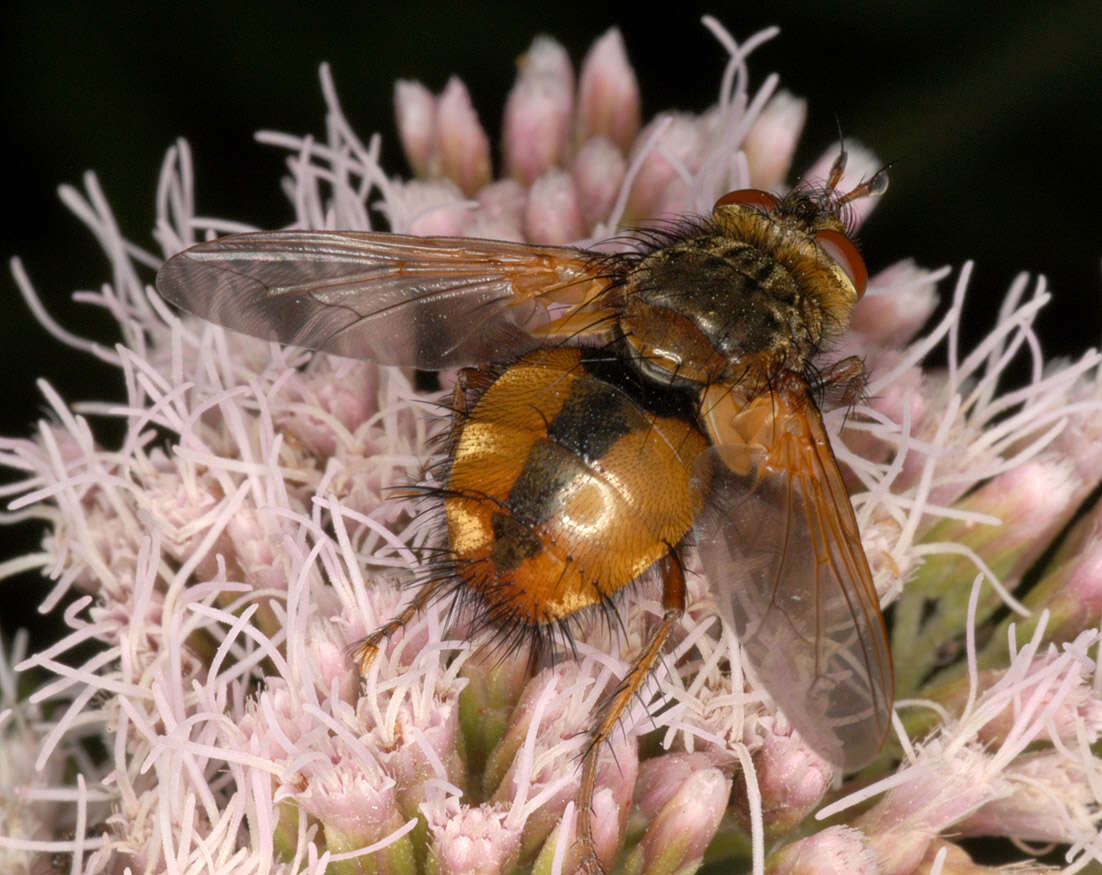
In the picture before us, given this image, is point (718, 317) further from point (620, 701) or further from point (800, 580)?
point (620, 701)

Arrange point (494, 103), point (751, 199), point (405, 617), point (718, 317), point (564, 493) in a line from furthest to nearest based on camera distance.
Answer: point (494, 103), point (751, 199), point (405, 617), point (718, 317), point (564, 493)

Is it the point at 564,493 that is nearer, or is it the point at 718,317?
the point at 564,493

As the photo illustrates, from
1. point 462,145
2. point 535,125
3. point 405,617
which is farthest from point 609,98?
point 405,617

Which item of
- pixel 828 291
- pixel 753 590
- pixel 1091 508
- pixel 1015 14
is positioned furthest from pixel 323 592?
pixel 1015 14

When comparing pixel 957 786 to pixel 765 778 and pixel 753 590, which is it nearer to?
pixel 765 778

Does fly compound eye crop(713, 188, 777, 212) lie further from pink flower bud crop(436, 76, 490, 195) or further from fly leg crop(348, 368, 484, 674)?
pink flower bud crop(436, 76, 490, 195)

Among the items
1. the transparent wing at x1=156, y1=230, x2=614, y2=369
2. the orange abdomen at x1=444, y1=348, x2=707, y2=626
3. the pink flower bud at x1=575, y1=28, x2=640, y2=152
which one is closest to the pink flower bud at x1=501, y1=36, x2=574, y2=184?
the pink flower bud at x1=575, y1=28, x2=640, y2=152
